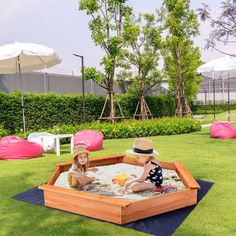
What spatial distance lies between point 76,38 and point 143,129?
884 centimetres

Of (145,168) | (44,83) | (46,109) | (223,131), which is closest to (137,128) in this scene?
(223,131)

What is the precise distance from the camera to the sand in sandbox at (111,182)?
5588 mm

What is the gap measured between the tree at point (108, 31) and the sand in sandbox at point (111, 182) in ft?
31.6

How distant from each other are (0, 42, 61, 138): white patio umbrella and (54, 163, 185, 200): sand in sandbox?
5.03 metres

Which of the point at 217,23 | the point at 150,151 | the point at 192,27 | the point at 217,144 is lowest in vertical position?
the point at 217,144

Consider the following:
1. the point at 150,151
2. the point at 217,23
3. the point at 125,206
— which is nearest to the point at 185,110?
the point at 217,23

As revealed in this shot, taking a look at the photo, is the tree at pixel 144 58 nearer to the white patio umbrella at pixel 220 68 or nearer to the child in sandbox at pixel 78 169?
the white patio umbrella at pixel 220 68

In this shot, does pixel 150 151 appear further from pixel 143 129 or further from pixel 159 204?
pixel 143 129

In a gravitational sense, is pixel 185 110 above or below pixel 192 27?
below

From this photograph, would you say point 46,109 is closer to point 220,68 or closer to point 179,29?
point 220,68

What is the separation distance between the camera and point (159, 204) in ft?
15.1

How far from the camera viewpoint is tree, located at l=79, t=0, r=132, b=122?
55.6 feet

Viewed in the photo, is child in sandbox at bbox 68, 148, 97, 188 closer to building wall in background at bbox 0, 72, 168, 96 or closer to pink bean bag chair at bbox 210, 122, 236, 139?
pink bean bag chair at bbox 210, 122, 236, 139

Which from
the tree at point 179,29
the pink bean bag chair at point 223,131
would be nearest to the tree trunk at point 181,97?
the tree at point 179,29
